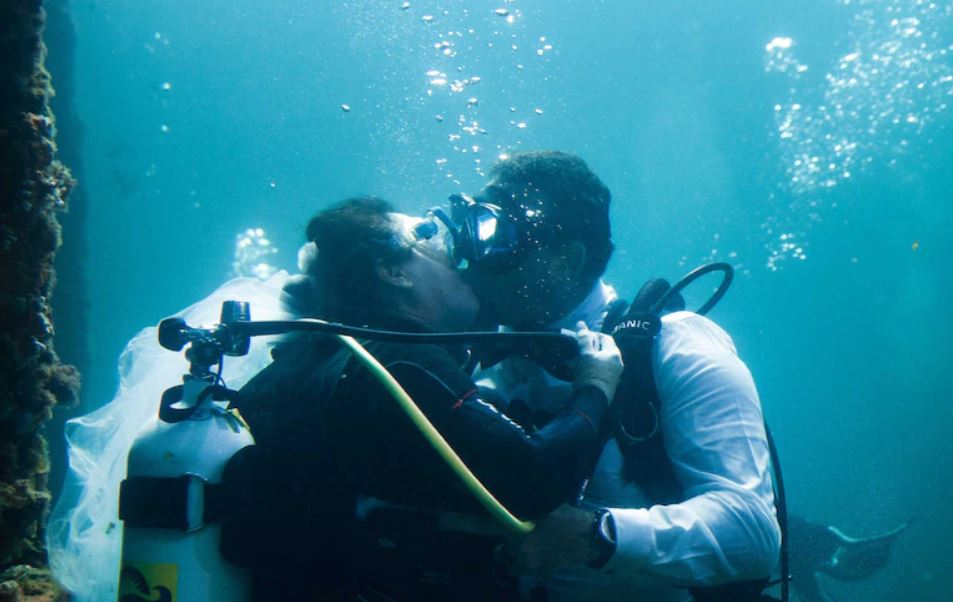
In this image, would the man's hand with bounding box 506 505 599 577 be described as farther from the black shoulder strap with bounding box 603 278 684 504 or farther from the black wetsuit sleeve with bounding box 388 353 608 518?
the black shoulder strap with bounding box 603 278 684 504

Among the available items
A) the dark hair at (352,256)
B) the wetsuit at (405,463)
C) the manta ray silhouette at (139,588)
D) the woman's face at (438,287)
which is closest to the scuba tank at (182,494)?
the manta ray silhouette at (139,588)

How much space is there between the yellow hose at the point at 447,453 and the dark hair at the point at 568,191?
1.90 meters

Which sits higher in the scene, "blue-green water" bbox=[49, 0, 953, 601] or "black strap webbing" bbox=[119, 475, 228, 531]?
"blue-green water" bbox=[49, 0, 953, 601]

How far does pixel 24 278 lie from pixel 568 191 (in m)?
3.32

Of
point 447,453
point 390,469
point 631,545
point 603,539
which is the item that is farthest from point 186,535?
point 631,545

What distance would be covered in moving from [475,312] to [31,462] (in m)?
3.00

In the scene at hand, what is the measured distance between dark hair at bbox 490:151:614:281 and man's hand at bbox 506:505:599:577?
1.77 metres

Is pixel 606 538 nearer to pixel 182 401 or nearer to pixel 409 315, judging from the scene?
pixel 409 315

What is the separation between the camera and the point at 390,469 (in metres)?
2.11

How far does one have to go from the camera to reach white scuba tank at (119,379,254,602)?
208 cm

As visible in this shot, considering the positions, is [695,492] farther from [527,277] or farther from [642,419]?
[527,277]

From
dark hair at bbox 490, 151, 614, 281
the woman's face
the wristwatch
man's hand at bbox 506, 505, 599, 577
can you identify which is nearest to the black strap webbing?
man's hand at bbox 506, 505, 599, 577

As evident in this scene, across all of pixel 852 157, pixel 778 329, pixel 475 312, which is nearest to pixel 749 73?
pixel 852 157

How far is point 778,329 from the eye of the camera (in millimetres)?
72688
